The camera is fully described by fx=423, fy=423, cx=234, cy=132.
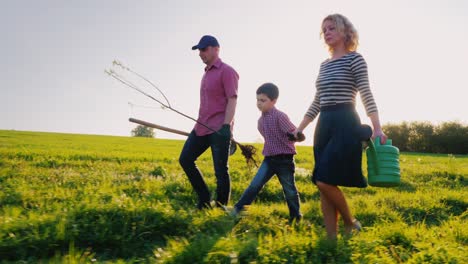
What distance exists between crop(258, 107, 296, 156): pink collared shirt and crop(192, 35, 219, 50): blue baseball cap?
1.21 metres

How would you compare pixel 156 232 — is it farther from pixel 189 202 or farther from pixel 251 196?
pixel 189 202

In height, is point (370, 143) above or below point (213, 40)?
below

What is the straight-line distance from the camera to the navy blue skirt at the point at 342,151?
383 cm

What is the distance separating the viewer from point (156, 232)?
4.27 metres

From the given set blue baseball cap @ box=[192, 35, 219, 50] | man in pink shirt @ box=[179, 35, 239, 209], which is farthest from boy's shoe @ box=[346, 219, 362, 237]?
blue baseball cap @ box=[192, 35, 219, 50]

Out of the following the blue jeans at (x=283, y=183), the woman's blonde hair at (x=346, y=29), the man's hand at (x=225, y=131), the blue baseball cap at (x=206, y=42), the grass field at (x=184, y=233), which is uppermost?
the blue baseball cap at (x=206, y=42)

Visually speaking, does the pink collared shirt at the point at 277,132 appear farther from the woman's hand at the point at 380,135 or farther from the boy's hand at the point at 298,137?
the woman's hand at the point at 380,135

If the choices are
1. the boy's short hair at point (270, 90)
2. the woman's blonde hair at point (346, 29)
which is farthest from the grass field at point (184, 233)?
the woman's blonde hair at point (346, 29)

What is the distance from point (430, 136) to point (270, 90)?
3706 cm

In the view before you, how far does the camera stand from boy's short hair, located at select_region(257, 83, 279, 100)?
5285 mm

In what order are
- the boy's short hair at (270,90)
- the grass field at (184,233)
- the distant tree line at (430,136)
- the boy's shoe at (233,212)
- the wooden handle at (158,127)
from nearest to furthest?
1. the grass field at (184,233)
2. the boy's shoe at (233,212)
3. the boy's short hair at (270,90)
4. the wooden handle at (158,127)
5. the distant tree line at (430,136)

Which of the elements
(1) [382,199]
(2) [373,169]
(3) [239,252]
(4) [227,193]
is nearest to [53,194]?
(4) [227,193]

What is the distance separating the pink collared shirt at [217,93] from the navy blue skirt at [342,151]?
1.82 metres

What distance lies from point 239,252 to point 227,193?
233 cm
